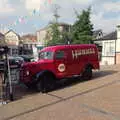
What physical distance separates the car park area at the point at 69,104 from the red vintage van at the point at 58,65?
638mm

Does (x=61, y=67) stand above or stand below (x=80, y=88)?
above

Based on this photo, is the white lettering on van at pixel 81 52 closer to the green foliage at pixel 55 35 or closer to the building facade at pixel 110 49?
the building facade at pixel 110 49

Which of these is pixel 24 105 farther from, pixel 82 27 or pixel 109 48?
pixel 82 27

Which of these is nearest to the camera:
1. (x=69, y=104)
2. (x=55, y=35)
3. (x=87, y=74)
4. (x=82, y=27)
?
(x=69, y=104)

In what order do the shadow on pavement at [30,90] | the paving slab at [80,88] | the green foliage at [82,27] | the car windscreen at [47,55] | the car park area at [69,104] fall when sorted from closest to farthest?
the car park area at [69,104], the paving slab at [80,88], the shadow on pavement at [30,90], the car windscreen at [47,55], the green foliage at [82,27]

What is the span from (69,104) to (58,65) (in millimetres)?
3971

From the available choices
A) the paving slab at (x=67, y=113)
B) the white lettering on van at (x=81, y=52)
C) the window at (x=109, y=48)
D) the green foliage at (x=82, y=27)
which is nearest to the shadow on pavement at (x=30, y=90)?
the white lettering on van at (x=81, y=52)

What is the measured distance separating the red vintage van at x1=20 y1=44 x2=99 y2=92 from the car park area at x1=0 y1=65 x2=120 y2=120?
64 cm

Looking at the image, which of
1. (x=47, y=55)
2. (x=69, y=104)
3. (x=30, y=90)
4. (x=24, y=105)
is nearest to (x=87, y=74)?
(x=47, y=55)

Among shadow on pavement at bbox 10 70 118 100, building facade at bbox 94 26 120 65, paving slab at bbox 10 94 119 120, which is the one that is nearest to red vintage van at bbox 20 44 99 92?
shadow on pavement at bbox 10 70 118 100

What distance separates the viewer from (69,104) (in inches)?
394

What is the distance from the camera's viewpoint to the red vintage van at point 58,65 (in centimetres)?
1288

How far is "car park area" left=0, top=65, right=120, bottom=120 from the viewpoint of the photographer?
28.3 feet

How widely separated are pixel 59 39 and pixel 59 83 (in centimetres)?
2401
